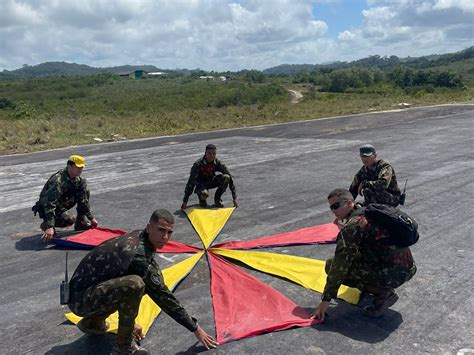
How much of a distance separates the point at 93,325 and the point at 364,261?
8.08ft

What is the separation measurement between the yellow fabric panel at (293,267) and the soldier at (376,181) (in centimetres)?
166

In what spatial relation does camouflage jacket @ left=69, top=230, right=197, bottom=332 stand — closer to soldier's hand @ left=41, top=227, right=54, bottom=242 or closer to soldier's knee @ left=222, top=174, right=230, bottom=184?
soldier's hand @ left=41, top=227, right=54, bottom=242

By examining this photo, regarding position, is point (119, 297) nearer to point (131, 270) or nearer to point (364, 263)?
point (131, 270)

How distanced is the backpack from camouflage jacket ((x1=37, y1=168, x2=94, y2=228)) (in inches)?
169

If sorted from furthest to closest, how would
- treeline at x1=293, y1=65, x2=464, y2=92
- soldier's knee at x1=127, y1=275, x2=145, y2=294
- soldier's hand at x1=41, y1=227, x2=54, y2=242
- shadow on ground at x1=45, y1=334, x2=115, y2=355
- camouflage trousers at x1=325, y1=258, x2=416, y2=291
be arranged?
treeline at x1=293, y1=65, x2=464, y2=92 < soldier's hand at x1=41, y1=227, x2=54, y2=242 < camouflage trousers at x1=325, y1=258, x2=416, y2=291 < shadow on ground at x1=45, y1=334, x2=115, y2=355 < soldier's knee at x1=127, y1=275, x2=145, y2=294

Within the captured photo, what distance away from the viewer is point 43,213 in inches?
253

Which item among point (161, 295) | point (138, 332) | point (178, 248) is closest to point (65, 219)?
point (178, 248)

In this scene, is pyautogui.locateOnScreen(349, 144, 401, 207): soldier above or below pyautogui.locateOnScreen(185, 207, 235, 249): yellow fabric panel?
above

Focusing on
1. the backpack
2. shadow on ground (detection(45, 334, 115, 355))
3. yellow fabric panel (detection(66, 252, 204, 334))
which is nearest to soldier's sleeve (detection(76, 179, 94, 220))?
yellow fabric panel (detection(66, 252, 204, 334))

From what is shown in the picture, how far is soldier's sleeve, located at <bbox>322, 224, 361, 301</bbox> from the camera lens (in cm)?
402

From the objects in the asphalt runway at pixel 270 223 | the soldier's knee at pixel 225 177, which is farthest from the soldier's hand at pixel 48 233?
the soldier's knee at pixel 225 177

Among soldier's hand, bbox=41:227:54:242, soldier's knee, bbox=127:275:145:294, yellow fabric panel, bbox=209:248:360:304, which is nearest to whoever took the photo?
soldier's knee, bbox=127:275:145:294

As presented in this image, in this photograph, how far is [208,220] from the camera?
752cm

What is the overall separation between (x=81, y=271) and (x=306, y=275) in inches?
101
